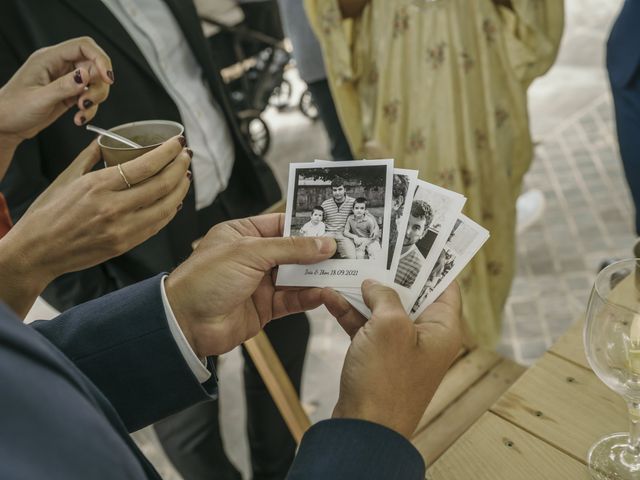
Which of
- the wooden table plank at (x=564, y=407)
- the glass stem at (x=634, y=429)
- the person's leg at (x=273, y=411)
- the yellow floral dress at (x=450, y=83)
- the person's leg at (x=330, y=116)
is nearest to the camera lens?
the glass stem at (x=634, y=429)

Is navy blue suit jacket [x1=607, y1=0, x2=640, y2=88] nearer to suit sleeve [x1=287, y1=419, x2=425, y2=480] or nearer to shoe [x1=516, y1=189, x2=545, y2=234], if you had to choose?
shoe [x1=516, y1=189, x2=545, y2=234]

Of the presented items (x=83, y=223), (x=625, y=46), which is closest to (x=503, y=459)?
(x=83, y=223)

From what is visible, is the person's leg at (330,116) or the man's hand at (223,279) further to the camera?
the person's leg at (330,116)

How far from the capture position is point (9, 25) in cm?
137

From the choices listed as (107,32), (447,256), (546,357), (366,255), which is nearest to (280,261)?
(366,255)

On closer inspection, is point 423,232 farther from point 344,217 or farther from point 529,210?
point 529,210

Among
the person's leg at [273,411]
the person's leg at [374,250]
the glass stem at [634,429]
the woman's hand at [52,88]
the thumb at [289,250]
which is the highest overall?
the woman's hand at [52,88]

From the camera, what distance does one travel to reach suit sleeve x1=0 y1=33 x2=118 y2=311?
1395 mm

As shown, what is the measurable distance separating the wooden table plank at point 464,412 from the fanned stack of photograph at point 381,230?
0.57 metres

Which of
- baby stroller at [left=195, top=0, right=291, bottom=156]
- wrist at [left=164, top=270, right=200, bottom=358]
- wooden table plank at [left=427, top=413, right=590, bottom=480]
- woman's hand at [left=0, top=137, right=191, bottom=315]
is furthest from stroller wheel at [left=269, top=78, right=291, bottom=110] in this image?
wooden table plank at [left=427, top=413, right=590, bottom=480]

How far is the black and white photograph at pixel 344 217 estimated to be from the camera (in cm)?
102

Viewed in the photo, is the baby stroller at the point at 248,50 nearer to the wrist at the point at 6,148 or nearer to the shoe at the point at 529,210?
the wrist at the point at 6,148

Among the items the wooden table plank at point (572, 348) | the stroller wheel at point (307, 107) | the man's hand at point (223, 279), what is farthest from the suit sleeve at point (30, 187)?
the stroller wheel at point (307, 107)

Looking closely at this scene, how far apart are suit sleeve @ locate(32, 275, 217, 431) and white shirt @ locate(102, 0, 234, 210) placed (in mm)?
794
